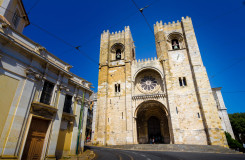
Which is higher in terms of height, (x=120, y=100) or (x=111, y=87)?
(x=111, y=87)

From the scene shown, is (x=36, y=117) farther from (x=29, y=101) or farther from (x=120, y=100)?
(x=120, y=100)

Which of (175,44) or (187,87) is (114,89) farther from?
(175,44)

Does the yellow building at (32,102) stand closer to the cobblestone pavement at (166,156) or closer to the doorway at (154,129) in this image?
the cobblestone pavement at (166,156)

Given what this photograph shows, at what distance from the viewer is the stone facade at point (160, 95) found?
17002 mm

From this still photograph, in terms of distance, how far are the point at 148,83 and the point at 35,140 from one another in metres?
17.9

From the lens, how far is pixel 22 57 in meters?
7.63

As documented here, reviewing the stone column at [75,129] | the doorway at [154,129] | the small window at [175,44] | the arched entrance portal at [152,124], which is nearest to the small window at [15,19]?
the stone column at [75,129]

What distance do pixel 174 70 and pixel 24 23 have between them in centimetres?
1950

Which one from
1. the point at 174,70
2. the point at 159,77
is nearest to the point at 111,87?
the point at 159,77

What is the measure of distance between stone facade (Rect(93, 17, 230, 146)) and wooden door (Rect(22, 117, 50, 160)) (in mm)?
11783

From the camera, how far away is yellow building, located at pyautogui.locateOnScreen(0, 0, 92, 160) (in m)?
6.58

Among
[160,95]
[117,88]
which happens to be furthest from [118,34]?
[160,95]

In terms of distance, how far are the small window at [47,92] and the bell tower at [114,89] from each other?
469 inches

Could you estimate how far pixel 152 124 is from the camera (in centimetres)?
2334
